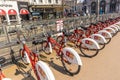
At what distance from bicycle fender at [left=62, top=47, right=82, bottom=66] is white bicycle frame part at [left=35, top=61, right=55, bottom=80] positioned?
0.98m

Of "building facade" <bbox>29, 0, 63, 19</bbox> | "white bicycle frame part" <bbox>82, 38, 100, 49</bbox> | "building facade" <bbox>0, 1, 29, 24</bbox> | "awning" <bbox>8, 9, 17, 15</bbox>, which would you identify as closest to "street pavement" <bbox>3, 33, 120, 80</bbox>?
"white bicycle frame part" <bbox>82, 38, 100, 49</bbox>

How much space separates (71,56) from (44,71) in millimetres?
1126

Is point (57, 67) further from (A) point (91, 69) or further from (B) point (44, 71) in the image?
(B) point (44, 71)

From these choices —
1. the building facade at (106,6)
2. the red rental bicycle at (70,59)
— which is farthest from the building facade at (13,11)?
the building facade at (106,6)

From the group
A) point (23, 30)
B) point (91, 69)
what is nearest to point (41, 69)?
point (91, 69)

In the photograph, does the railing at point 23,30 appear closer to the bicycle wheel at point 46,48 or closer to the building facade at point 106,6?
the bicycle wheel at point 46,48

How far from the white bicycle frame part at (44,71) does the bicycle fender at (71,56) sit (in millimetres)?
978

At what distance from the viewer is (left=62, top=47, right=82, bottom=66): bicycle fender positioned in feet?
11.4

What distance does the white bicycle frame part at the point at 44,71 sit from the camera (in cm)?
272

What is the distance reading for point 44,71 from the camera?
2.78 metres

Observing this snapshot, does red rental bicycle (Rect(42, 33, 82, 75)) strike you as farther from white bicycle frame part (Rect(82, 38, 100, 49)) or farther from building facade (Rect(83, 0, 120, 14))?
building facade (Rect(83, 0, 120, 14))

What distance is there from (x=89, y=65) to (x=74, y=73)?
82 cm

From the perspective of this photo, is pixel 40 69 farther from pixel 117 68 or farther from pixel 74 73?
pixel 117 68

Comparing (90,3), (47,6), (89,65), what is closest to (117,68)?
(89,65)
